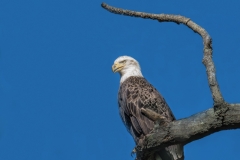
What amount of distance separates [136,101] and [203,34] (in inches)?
146

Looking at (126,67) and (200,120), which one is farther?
(126,67)

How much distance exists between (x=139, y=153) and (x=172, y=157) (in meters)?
1.03

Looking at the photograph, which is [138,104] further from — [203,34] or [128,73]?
[203,34]

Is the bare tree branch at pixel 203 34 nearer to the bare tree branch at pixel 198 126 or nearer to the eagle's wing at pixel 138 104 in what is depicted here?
the bare tree branch at pixel 198 126

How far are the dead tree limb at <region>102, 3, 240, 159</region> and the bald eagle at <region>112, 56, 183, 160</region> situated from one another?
272 cm

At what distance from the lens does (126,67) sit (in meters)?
9.04

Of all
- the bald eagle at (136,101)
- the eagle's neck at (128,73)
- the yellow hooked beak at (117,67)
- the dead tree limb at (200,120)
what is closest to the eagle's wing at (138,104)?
the bald eagle at (136,101)

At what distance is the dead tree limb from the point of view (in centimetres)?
379

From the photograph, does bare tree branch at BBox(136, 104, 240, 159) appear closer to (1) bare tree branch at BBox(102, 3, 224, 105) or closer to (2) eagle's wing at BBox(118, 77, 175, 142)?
(1) bare tree branch at BBox(102, 3, 224, 105)

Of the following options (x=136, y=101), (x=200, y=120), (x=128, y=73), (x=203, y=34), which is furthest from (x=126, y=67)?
(x=200, y=120)

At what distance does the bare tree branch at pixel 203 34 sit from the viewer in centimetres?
392

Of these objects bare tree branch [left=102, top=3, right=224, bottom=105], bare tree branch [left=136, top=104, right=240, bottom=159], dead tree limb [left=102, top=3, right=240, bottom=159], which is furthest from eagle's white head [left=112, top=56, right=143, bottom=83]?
bare tree branch [left=136, top=104, right=240, bottom=159]

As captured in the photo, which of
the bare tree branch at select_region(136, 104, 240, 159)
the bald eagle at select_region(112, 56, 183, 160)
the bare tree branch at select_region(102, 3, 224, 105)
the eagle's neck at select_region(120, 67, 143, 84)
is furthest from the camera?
the eagle's neck at select_region(120, 67, 143, 84)

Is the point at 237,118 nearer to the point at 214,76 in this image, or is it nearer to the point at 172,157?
the point at 214,76
